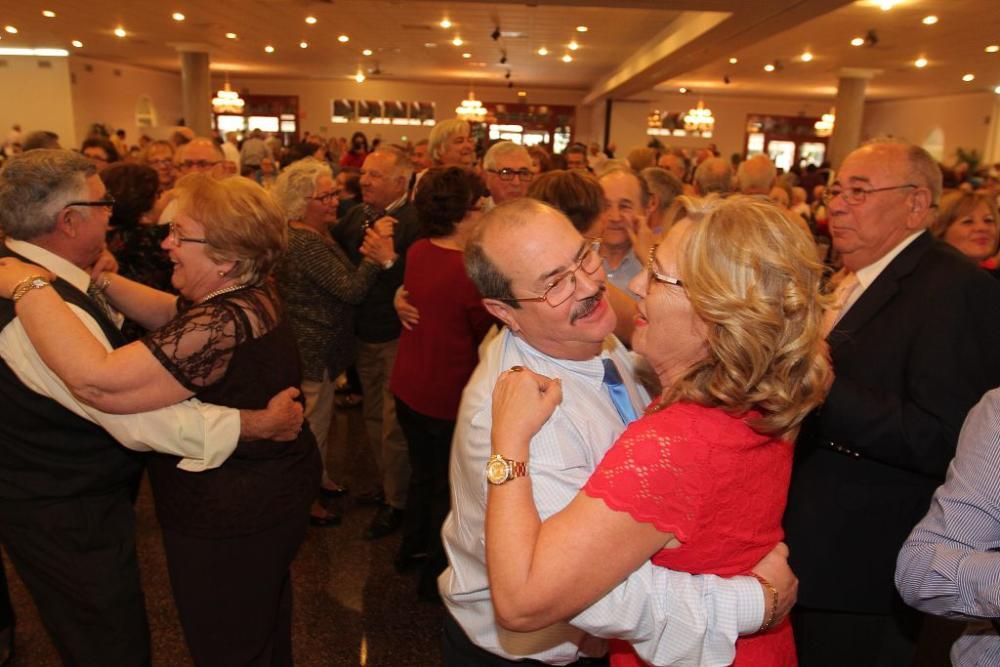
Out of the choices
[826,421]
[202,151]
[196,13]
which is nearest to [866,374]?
[826,421]

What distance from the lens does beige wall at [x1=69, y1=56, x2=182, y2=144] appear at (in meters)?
18.1

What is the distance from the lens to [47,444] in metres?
1.89

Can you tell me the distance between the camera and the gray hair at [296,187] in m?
3.49

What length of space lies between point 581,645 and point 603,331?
66 centimetres

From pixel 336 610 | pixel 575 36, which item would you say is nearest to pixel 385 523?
pixel 336 610

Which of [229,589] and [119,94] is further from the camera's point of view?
[119,94]

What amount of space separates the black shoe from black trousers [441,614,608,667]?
210cm

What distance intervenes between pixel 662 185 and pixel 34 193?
10.5 ft

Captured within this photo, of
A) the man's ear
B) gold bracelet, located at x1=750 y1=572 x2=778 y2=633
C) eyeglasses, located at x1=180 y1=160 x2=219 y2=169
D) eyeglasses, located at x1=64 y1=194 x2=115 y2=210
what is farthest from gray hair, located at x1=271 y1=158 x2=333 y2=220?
gold bracelet, located at x1=750 y1=572 x2=778 y2=633

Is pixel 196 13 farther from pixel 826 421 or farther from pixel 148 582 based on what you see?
pixel 826 421

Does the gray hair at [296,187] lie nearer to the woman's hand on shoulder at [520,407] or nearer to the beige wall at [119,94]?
the woman's hand on shoulder at [520,407]

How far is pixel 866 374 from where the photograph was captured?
185cm

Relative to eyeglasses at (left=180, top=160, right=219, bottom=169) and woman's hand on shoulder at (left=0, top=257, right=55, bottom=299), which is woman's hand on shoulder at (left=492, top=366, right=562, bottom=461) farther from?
eyeglasses at (left=180, top=160, right=219, bottom=169)

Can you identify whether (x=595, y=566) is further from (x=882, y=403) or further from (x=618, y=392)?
(x=882, y=403)
